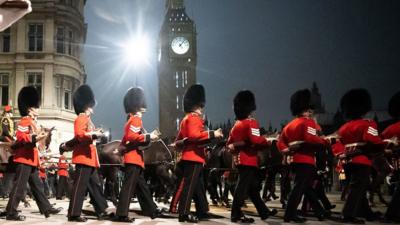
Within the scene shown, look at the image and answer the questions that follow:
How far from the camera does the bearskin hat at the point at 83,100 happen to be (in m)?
7.90

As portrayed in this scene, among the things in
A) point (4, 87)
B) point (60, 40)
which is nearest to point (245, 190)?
point (60, 40)

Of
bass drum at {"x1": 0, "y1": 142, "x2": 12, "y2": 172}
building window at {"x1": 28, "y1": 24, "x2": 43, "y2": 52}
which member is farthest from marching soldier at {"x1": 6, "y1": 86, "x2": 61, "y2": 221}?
building window at {"x1": 28, "y1": 24, "x2": 43, "y2": 52}

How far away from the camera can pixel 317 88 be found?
287 feet

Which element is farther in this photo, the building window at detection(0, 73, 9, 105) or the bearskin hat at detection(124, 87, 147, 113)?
the building window at detection(0, 73, 9, 105)

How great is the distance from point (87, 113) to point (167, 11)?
9142 centimetres

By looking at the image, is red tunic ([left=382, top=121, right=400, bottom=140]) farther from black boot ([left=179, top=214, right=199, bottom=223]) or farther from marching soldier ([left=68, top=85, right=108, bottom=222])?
marching soldier ([left=68, top=85, right=108, bottom=222])

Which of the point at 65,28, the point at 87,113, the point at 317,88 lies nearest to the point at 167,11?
the point at 317,88

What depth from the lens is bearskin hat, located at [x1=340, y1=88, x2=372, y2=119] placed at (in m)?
7.46

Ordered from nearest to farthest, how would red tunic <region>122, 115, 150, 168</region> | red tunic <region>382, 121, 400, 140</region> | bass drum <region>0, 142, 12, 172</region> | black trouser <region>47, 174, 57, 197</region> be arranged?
red tunic <region>122, 115, 150, 168</region> → red tunic <region>382, 121, 400, 140</region> → bass drum <region>0, 142, 12, 172</region> → black trouser <region>47, 174, 57, 197</region>

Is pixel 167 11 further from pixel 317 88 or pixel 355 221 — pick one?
pixel 355 221

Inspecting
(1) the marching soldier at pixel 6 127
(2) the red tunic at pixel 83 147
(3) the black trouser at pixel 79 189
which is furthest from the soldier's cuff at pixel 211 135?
(1) the marching soldier at pixel 6 127

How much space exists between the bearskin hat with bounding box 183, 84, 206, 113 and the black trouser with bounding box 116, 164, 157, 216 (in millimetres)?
1315

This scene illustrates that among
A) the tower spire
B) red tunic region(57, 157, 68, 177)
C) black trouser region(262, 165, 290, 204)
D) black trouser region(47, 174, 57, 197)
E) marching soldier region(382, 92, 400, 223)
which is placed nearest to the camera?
marching soldier region(382, 92, 400, 223)

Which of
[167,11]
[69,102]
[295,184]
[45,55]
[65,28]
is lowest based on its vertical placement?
[295,184]
